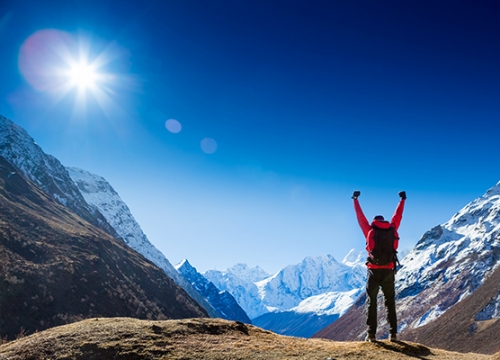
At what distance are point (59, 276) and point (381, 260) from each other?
79.3m

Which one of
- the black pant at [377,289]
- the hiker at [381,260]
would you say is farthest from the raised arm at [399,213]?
the black pant at [377,289]

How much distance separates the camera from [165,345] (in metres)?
13.4

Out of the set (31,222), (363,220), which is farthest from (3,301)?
(363,220)

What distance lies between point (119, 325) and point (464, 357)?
1310cm

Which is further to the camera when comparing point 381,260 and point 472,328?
point 472,328

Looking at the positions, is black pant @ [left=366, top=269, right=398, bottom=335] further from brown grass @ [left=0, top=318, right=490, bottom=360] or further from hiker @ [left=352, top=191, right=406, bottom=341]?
brown grass @ [left=0, top=318, right=490, bottom=360]

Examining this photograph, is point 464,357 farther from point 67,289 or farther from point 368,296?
point 67,289

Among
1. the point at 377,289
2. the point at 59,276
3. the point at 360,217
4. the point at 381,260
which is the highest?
the point at 360,217

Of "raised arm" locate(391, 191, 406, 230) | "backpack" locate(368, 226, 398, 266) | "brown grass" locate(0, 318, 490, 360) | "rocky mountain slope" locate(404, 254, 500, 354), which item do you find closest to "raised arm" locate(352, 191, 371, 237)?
"backpack" locate(368, 226, 398, 266)

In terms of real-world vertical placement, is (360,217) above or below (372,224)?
above

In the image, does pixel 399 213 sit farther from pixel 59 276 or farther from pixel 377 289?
pixel 59 276

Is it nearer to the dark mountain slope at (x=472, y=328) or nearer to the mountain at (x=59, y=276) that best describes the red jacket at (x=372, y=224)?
the mountain at (x=59, y=276)

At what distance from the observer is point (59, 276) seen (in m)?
77.3

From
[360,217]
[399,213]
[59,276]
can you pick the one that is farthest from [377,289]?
[59,276]
